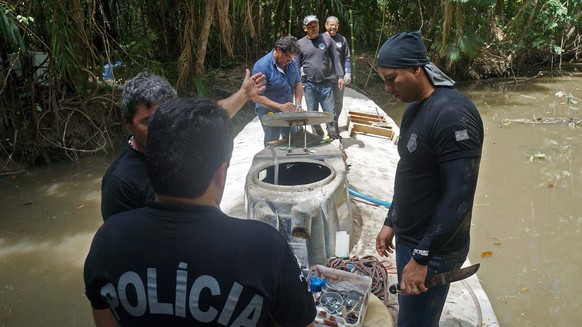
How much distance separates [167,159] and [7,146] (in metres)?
7.17

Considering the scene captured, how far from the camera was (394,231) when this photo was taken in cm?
236

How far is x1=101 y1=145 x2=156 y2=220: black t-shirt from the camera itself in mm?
1752

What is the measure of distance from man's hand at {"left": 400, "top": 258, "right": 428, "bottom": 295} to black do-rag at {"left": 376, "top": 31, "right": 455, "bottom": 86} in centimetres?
A: 78

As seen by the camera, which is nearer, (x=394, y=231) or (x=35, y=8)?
(x=394, y=231)

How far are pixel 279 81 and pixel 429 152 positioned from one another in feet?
10.8

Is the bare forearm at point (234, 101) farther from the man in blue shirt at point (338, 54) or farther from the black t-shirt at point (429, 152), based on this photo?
the man in blue shirt at point (338, 54)

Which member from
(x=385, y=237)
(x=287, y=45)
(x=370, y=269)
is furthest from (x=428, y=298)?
(x=287, y=45)

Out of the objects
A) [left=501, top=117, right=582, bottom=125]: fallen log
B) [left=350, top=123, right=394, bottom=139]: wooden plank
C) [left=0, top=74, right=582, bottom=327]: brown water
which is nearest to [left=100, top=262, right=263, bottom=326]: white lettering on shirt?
[left=0, top=74, right=582, bottom=327]: brown water

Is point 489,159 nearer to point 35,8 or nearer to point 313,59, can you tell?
point 313,59

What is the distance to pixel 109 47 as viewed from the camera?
766 centimetres

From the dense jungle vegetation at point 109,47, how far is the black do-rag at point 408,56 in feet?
15.9

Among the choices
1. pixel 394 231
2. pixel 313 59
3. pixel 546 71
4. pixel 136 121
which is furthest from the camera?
pixel 546 71

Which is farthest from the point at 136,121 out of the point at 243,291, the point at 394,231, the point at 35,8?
the point at 35,8

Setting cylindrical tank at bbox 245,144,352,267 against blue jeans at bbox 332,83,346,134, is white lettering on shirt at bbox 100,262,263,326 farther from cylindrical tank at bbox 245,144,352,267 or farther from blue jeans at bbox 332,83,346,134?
blue jeans at bbox 332,83,346,134
